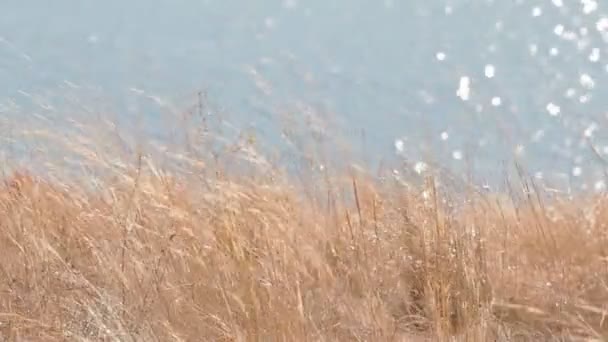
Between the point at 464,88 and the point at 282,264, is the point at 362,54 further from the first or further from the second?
the point at 282,264

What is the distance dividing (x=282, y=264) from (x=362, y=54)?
1231 centimetres

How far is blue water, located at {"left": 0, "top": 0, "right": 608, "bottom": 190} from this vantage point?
1062cm

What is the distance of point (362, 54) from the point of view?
A: 14.5m

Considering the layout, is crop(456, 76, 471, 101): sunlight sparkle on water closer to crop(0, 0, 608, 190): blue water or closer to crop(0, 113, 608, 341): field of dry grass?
crop(0, 0, 608, 190): blue water

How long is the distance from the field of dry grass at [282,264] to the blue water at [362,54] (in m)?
4.99

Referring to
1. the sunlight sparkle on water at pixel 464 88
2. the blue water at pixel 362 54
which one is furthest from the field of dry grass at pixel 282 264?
the sunlight sparkle on water at pixel 464 88

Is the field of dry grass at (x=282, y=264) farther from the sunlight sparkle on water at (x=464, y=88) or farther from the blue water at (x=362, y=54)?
the sunlight sparkle on water at (x=464, y=88)

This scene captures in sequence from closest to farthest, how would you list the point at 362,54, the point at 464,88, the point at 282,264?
the point at 282,264
the point at 464,88
the point at 362,54

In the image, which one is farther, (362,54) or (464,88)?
(362,54)

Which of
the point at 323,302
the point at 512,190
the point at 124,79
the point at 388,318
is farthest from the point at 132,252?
the point at 124,79

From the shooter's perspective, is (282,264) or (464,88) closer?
(282,264)

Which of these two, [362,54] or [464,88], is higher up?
[362,54]

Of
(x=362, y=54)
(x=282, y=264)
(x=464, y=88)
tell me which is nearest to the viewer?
(x=282, y=264)

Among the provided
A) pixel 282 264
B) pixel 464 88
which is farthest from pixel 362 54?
pixel 282 264
